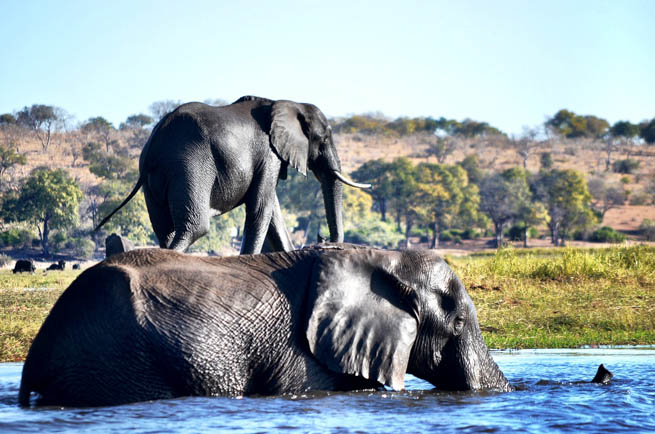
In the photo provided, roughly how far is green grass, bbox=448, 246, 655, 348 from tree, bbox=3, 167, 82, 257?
4419 centimetres

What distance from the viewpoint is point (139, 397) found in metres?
5.14

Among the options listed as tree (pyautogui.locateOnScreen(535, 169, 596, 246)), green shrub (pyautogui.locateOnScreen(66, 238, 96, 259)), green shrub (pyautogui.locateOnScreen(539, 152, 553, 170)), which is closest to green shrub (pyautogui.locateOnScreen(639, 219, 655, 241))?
tree (pyautogui.locateOnScreen(535, 169, 596, 246))

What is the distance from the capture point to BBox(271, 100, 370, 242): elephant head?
27.8ft

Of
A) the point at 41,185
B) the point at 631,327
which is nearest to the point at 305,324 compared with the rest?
the point at 631,327

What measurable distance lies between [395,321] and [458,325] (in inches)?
17.5

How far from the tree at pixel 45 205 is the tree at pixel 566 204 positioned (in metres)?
32.3

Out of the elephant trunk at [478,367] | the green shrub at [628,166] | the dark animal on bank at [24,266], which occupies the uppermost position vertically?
the green shrub at [628,166]

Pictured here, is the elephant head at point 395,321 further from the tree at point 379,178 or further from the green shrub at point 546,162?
the green shrub at point 546,162

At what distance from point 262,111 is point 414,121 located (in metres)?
112

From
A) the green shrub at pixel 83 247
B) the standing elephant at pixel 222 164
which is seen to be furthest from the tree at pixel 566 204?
the standing elephant at pixel 222 164

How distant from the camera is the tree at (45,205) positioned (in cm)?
5706

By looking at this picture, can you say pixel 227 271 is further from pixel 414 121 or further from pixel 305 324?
pixel 414 121

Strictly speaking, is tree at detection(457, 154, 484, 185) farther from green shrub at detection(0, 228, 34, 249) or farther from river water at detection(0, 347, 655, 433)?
river water at detection(0, 347, 655, 433)

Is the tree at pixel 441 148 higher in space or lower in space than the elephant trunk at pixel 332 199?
higher
